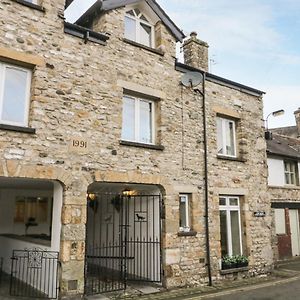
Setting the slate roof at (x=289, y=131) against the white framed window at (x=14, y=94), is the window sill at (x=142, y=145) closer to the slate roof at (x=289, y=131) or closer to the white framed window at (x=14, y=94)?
the white framed window at (x=14, y=94)

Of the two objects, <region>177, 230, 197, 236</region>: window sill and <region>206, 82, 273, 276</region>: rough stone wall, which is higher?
<region>206, 82, 273, 276</region>: rough stone wall

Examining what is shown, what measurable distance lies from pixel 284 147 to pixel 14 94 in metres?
15.0

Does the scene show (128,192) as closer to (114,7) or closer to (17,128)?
(17,128)

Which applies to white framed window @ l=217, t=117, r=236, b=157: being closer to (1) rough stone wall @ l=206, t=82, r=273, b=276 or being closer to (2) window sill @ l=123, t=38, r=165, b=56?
(1) rough stone wall @ l=206, t=82, r=273, b=276

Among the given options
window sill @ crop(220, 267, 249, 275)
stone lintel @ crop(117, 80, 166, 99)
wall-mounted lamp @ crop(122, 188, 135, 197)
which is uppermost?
stone lintel @ crop(117, 80, 166, 99)

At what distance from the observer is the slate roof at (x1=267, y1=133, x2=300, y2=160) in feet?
53.8

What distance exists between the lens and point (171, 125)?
31.6 ft

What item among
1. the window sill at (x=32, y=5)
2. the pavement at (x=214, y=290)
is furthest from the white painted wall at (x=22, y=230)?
the window sill at (x=32, y=5)

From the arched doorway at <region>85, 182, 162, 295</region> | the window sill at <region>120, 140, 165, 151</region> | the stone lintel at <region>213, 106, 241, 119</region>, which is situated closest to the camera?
the window sill at <region>120, 140, 165, 151</region>

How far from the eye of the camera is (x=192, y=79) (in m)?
10.4

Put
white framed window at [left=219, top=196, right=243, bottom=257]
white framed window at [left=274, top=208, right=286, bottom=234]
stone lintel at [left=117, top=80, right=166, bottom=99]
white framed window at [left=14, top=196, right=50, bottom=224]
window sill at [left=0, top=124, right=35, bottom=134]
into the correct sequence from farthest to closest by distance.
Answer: white framed window at [left=274, top=208, right=286, bottom=234]
white framed window at [left=14, top=196, right=50, bottom=224]
white framed window at [left=219, top=196, right=243, bottom=257]
stone lintel at [left=117, top=80, right=166, bottom=99]
window sill at [left=0, top=124, right=35, bottom=134]

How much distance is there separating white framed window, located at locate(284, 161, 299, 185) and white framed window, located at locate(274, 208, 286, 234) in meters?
1.59

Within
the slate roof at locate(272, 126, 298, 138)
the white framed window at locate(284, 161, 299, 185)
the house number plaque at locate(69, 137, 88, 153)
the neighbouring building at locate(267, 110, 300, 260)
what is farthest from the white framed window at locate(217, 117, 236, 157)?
the slate roof at locate(272, 126, 298, 138)

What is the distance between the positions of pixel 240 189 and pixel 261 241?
199cm
